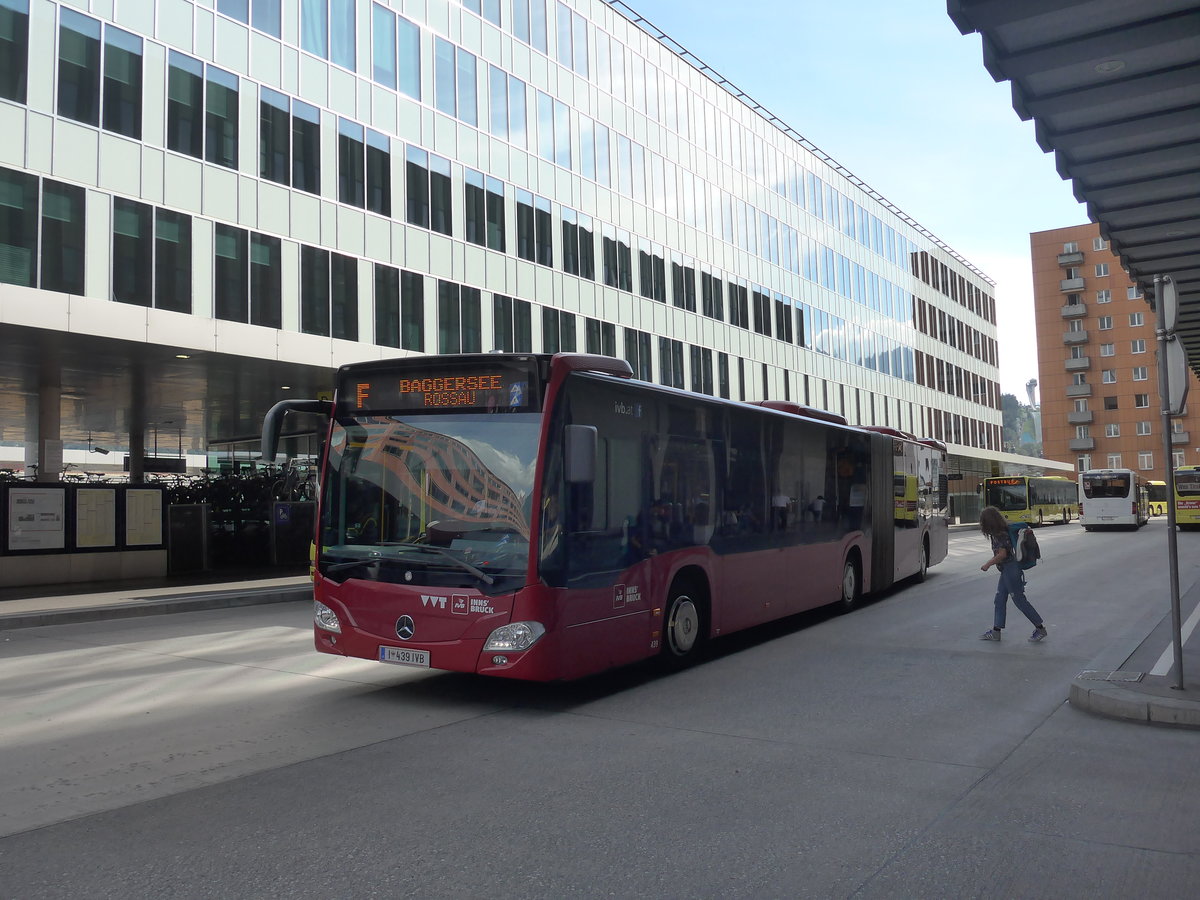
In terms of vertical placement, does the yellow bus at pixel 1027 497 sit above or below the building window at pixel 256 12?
below

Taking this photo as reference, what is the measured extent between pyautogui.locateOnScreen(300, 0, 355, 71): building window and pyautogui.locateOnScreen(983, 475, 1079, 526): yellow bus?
117 ft

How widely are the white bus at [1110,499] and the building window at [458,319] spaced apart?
31.6 metres

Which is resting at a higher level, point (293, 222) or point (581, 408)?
point (293, 222)

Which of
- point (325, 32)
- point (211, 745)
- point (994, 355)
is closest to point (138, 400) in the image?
point (325, 32)

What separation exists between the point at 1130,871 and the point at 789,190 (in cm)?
4401

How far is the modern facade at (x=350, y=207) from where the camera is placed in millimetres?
18875

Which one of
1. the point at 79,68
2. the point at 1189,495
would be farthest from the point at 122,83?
the point at 1189,495

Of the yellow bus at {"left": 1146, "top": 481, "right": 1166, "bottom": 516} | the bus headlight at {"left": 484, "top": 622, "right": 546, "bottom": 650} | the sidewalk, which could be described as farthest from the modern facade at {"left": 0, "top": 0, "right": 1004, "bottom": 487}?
the yellow bus at {"left": 1146, "top": 481, "right": 1166, "bottom": 516}

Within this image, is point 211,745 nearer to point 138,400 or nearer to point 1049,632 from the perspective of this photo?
point 1049,632

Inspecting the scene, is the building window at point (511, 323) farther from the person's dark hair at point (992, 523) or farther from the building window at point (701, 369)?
the person's dark hair at point (992, 523)

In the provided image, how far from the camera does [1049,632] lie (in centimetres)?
1233

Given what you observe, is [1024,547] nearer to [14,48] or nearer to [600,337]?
[14,48]

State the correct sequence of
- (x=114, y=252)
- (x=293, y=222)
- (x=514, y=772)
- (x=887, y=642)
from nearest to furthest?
1. (x=514, y=772)
2. (x=887, y=642)
3. (x=114, y=252)
4. (x=293, y=222)

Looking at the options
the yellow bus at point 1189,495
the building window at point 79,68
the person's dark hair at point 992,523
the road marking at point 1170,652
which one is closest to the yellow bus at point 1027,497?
the yellow bus at point 1189,495
